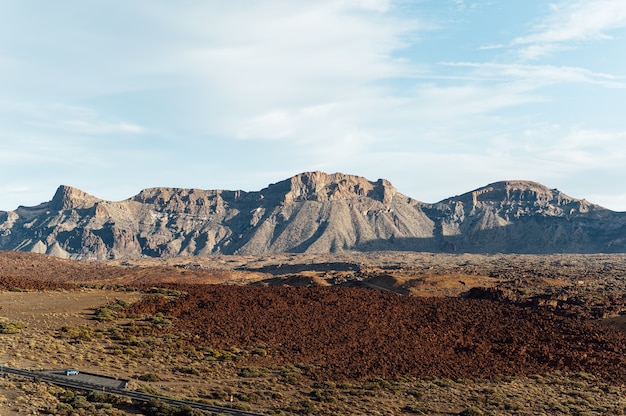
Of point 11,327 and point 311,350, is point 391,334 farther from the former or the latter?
point 11,327

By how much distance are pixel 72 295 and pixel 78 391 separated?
35843 mm

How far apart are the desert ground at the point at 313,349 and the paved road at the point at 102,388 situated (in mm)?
991

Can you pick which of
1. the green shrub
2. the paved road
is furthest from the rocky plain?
the paved road

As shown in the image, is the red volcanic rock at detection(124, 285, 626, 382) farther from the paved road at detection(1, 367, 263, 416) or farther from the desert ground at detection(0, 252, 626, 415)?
the paved road at detection(1, 367, 263, 416)

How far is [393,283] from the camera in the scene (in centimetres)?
9775

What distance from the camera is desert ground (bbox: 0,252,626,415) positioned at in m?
34.7

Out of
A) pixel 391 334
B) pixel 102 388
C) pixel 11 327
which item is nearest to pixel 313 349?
pixel 391 334

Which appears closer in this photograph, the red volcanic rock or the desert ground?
the desert ground

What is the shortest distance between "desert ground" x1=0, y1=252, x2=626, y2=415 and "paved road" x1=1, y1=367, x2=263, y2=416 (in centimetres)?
99

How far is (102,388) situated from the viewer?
31969 mm

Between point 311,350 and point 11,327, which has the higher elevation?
point 11,327

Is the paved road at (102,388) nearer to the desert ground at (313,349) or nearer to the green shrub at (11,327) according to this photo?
the desert ground at (313,349)

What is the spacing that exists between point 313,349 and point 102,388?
1892 cm

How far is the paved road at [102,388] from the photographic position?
1168 inches
